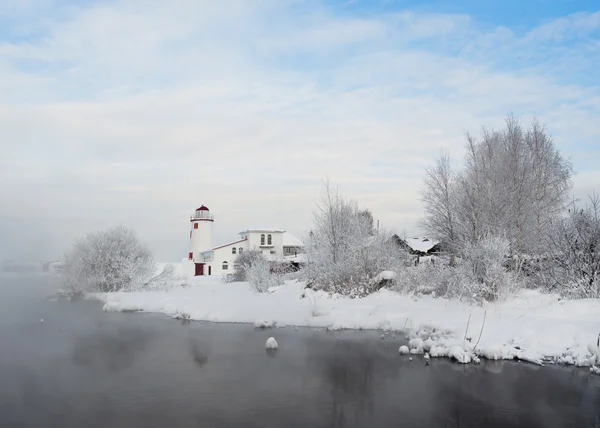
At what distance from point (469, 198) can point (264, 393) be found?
21694 millimetres

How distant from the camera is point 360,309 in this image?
18.9 meters

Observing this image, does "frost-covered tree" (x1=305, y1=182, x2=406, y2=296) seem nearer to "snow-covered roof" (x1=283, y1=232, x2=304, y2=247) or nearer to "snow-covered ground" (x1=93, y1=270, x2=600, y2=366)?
"snow-covered ground" (x1=93, y1=270, x2=600, y2=366)

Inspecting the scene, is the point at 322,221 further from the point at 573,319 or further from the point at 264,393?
the point at 264,393

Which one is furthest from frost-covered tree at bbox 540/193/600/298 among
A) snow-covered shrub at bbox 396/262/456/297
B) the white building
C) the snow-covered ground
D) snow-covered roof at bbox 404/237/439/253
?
the white building

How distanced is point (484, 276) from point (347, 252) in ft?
26.6

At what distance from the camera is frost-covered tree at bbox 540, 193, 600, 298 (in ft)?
53.3

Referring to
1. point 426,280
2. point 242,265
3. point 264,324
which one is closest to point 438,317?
point 426,280

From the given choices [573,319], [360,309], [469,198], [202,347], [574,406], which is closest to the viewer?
[574,406]

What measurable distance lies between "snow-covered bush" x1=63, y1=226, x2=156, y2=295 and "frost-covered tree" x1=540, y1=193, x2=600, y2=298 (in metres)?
24.9

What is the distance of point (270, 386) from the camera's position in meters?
10.4

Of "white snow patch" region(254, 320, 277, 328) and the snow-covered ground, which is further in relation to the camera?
"white snow patch" region(254, 320, 277, 328)

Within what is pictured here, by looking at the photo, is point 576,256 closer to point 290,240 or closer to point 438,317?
point 438,317

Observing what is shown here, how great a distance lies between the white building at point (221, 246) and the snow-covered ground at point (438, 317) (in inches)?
1062

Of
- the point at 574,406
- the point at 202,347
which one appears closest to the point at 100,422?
the point at 202,347
